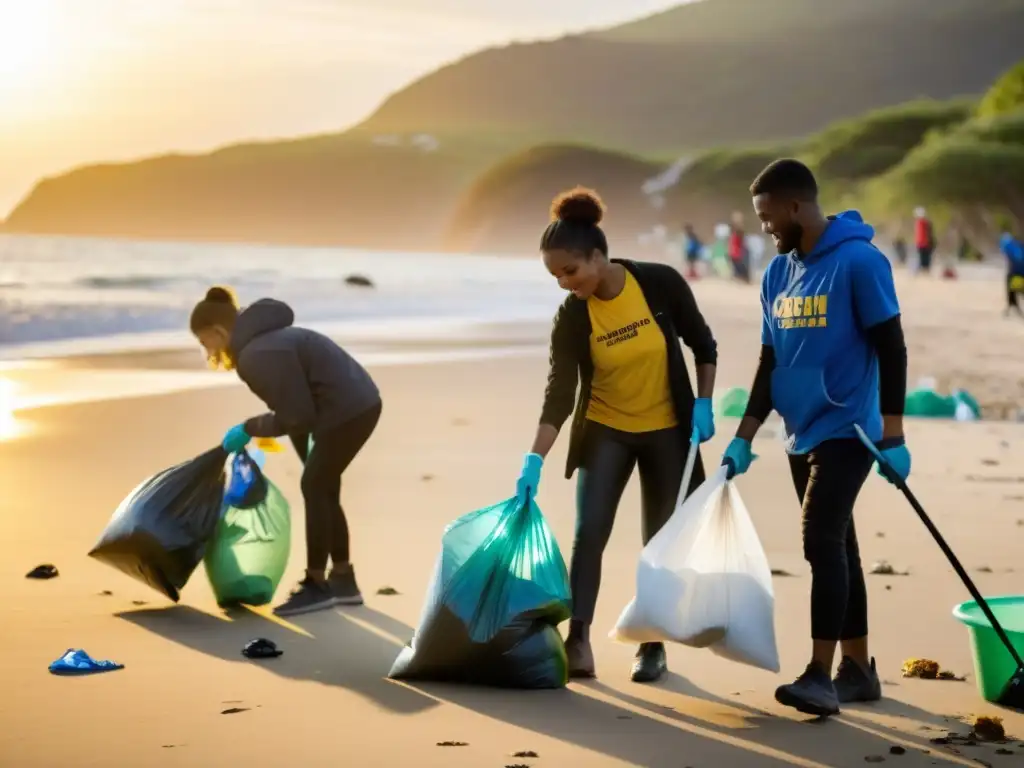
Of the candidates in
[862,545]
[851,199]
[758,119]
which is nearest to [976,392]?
[862,545]

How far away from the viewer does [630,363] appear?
172 inches

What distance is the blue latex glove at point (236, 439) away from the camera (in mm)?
5105

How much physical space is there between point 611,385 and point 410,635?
3.65 ft

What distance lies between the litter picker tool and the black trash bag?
7.65 feet

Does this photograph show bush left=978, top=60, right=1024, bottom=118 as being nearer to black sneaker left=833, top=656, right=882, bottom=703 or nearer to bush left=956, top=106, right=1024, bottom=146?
bush left=956, top=106, right=1024, bottom=146

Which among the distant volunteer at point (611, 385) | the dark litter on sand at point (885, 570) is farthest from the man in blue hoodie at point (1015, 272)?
the distant volunteer at point (611, 385)

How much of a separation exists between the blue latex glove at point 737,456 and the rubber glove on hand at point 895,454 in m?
0.38

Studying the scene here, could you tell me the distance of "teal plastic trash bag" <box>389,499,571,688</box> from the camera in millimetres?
4164

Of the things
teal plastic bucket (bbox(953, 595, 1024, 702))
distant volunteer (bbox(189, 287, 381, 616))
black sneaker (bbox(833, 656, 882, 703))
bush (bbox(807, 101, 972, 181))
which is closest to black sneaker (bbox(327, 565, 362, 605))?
distant volunteer (bbox(189, 287, 381, 616))

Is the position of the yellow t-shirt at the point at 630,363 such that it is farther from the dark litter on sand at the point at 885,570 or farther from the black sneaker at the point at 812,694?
the dark litter on sand at the point at 885,570

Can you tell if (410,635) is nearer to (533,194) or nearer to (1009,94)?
(1009,94)

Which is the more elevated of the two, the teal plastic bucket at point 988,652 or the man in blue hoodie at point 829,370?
the man in blue hoodie at point 829,370

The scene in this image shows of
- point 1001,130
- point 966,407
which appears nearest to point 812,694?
point 966,407

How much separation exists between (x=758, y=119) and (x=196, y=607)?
176m
